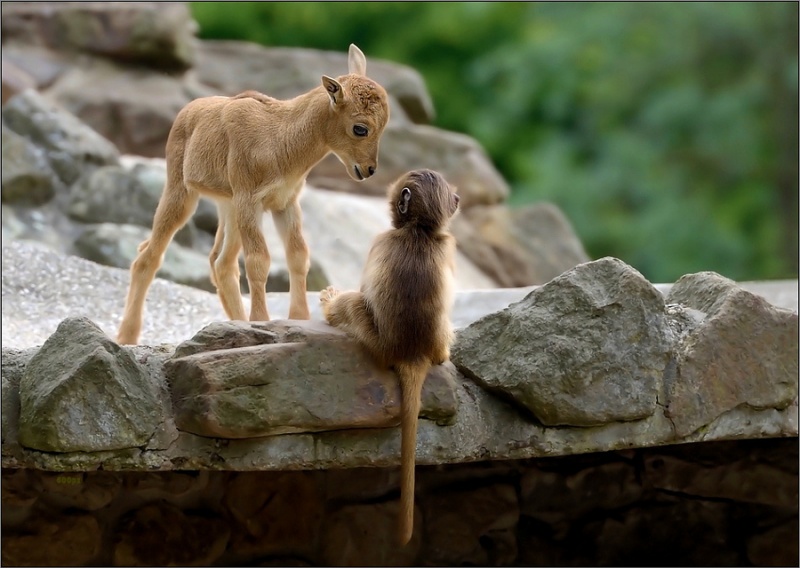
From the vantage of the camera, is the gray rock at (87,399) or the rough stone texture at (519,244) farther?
the rough stone texture at (519,244)

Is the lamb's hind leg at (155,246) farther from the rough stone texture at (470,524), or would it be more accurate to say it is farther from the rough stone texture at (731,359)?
the rough stone texture at (731,359)

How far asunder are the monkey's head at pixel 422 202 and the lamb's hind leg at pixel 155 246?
3.01ft

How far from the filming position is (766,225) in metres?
15.0

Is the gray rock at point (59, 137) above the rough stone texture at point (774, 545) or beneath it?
above

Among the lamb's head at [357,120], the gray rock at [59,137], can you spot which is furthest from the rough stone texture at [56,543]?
the gray rock at [59,137]

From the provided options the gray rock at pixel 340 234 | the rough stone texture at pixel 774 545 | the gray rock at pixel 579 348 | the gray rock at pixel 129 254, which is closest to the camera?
the gray rock at pixel 579 348

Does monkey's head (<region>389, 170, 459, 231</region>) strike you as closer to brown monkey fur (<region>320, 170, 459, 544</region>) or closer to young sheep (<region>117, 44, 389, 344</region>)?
brown monkey fur (<region>320, 170, 459, 544</region>)

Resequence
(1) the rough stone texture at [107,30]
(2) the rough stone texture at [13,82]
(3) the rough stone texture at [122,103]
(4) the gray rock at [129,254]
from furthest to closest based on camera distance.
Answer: (1) the rough stone texture at [107,30] → (3) the rough stone texture at [122,103] → (2) the rough stone texture at [13,82] → (4) the gray rock at [129,254]

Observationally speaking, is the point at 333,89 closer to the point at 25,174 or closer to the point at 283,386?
the point at 283,386

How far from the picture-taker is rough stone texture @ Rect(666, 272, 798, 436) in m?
3.95

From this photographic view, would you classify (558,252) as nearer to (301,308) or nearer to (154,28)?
(154,28)

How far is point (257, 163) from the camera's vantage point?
154 inches

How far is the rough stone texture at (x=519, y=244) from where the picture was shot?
922 centimetres

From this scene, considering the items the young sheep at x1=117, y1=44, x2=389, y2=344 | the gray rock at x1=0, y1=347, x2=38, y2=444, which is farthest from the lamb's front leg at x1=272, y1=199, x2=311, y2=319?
the gray rock at x1=0, y1=347, x2=38, y2=444
